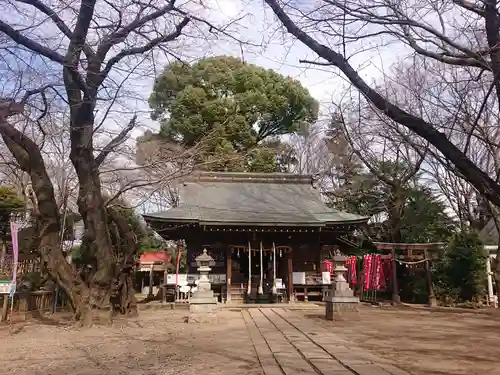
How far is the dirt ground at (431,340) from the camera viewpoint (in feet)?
21.2

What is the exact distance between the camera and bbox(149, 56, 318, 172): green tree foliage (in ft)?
89.6

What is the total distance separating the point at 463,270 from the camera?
1834 centimetres

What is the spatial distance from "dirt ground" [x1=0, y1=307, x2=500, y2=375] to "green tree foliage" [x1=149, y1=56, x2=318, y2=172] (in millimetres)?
15963

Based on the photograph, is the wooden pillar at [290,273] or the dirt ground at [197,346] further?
the wooden pillar at [290,273]

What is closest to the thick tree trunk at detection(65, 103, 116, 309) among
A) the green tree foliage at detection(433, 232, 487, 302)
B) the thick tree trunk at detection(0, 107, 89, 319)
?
the thick tree trunk at detection(0, 107, 89, 319)

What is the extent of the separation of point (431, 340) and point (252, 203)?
489 inches

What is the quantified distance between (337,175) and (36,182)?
22.6m

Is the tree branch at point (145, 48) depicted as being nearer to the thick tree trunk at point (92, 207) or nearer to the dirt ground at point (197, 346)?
the thick tree trunk at point (92, 207)

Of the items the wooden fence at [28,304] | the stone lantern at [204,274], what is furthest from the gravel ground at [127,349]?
the stone lantern at [204,274]

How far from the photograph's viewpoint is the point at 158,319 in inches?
517

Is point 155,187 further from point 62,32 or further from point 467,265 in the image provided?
point 467,265

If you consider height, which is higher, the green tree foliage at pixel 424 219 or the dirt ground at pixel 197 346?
the green tree foliage at pixel 424 219

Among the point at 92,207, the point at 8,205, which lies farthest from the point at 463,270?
the point at 8,205

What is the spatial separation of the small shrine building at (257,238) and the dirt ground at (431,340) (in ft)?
16.1
